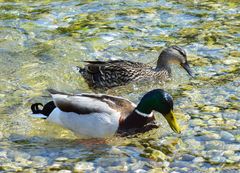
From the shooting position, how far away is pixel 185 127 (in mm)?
8898

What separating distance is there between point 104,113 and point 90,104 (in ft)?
0.74

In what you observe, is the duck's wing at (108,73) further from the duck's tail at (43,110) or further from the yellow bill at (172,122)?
the yellow bill at (172,122)

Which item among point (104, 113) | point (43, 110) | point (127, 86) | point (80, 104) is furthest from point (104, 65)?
point (104, 113)

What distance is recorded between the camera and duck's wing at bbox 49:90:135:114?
27.5 feet

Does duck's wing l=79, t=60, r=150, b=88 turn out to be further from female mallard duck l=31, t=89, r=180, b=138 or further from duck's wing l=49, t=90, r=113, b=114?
duck's wing l=49, t=90, r=113, b=114

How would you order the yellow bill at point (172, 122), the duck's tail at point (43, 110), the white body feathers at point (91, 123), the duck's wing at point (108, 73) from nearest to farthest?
the white body feathers at point (91, 123) → the yellow bill at point (172, 122) → the duck's tail at point (43, 110) → the duck's wing at point (108, 73)

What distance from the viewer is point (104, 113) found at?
27.3 ft

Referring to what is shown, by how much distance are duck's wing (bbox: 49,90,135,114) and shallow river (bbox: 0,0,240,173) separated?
395mm

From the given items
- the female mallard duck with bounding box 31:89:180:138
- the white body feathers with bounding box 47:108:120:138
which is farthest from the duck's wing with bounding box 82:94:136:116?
the white body feathers with bounding box 47:108:120:138

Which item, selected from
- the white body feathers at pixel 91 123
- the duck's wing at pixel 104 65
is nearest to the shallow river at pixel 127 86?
the white body feathers at pixel 91 123

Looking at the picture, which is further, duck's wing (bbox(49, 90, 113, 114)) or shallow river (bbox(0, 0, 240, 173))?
duck's wing (bbox(49, 90, 113, 114))

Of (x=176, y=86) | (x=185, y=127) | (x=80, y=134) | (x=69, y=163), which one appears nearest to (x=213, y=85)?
(x=176, y=86)

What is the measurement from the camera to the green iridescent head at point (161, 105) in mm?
8484

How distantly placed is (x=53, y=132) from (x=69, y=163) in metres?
1.05
